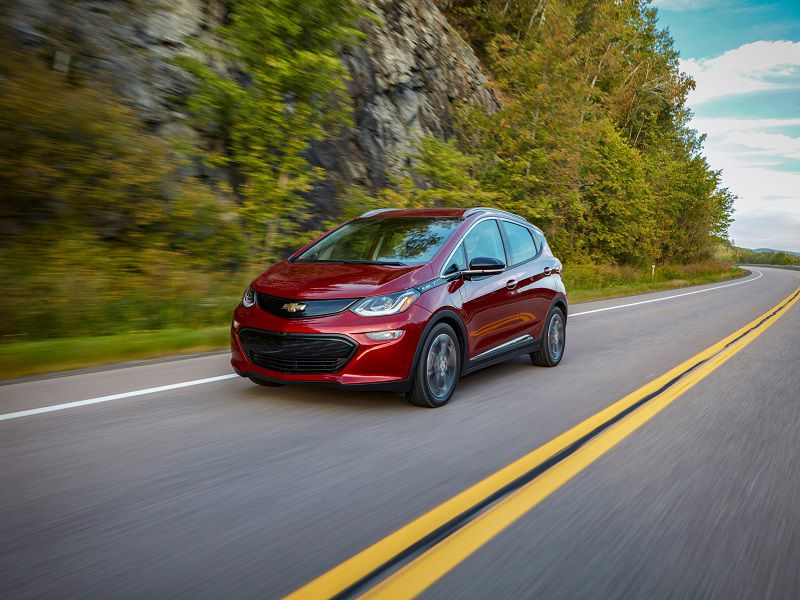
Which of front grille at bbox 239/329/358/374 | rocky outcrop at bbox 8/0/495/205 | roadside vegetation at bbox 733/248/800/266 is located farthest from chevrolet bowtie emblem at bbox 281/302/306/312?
roadside vegetation at bbox 733/248/800/266

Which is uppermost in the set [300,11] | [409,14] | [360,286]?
[409,14]

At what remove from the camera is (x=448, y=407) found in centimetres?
594

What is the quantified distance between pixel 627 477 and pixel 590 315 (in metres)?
11.7

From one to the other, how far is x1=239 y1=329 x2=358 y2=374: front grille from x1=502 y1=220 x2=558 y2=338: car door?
255 centimetres

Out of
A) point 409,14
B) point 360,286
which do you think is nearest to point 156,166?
point 360,286

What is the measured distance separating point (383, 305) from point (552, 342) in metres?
3.43

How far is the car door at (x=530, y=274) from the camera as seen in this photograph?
7.48 m

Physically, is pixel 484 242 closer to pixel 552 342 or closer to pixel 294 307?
pixel 552 342

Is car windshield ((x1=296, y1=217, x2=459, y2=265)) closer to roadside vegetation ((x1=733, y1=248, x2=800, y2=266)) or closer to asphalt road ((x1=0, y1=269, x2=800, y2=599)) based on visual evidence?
asphalt road ((x1=0, y1=269, x2=800, y2=599))

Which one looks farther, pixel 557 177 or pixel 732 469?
pixel 557 177

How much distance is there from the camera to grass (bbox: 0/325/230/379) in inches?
261

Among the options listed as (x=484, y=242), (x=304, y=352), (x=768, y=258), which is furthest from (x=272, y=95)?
(x=768, y=258)

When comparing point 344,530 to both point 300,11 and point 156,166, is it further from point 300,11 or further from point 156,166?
point 300,11

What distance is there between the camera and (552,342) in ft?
27.4
